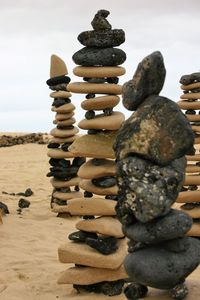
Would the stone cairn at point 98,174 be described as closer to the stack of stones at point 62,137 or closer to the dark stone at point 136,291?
the dark stone at point 136,291

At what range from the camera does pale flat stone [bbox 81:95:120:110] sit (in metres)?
9.85

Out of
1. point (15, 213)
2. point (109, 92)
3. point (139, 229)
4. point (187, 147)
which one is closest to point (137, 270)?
point (139, 229)

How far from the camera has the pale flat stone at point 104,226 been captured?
9188 mm

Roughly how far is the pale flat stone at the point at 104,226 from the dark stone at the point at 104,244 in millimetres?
128

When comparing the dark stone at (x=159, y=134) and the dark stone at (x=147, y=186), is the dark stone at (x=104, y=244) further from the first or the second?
the dark stone at (x=159, y=134)

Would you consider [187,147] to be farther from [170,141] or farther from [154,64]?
[154,64]

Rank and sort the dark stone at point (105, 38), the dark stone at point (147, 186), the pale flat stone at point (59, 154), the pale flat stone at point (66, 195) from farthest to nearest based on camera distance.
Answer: the pale flat stone at point (59, 154)
the pale flat stone at point (66, 195)
the dark stone at point (105, 38)
the dark stone at point (147, 186)

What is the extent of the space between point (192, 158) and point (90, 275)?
4.24 metres

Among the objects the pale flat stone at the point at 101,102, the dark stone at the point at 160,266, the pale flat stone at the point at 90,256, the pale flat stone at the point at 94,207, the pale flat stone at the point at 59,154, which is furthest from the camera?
the pale flat stone at the point at 59,154

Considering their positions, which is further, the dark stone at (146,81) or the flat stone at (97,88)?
the flat stone at (97,88)

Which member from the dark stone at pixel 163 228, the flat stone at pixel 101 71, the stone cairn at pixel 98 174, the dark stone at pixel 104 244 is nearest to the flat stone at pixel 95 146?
the stone cairn at pixel 98 174

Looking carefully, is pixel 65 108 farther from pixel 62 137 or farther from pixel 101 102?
pixel 101 102

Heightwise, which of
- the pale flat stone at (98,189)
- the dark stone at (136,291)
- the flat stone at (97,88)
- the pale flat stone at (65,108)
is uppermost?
the flat stone at (97,88)

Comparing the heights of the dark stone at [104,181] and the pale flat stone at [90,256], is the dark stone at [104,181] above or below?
above
